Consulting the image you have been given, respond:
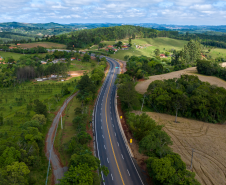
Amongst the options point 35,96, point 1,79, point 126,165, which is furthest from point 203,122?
point 1,79

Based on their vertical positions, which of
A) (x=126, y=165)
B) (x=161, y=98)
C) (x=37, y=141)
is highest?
(x=161, y=98)

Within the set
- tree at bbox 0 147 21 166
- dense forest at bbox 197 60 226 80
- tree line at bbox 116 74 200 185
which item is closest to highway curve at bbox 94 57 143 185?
tree line at bbox 116 74 200 185

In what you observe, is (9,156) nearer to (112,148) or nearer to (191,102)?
(112,148)

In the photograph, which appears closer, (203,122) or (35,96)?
(203,122)

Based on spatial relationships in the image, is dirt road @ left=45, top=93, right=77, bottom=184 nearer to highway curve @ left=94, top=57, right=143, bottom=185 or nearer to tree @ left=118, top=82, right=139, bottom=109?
highway curve @ left=94, top=57, right=143, bottom=185

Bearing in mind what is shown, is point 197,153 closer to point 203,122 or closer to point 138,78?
point 203,122

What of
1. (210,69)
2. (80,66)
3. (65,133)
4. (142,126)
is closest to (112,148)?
(142,126)
